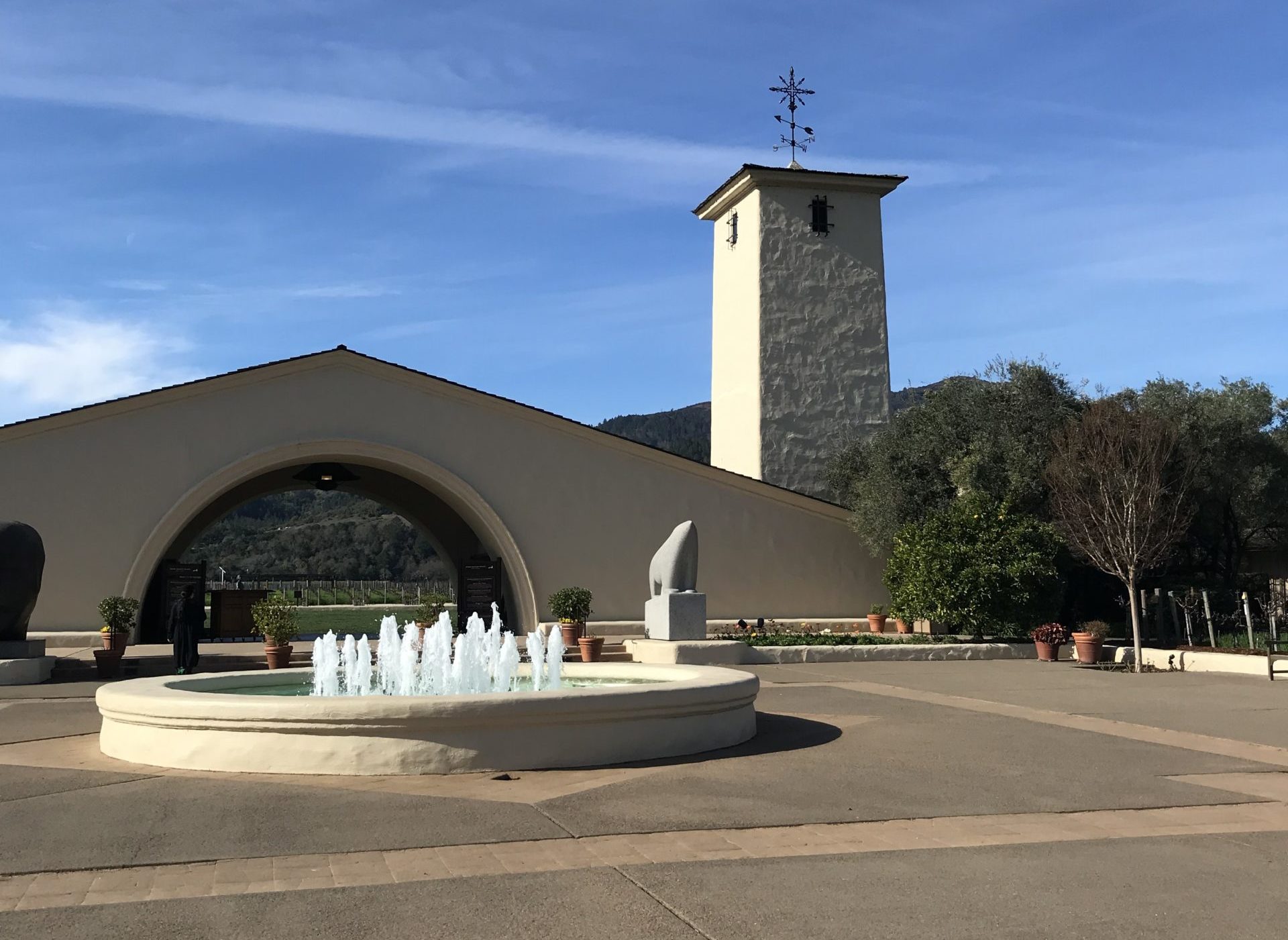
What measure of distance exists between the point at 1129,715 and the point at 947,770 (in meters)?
5.20

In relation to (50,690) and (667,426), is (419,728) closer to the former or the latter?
(50,690)

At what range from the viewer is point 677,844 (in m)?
6.96

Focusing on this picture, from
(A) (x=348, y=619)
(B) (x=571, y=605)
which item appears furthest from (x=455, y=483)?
(A) (x=348, y=619)

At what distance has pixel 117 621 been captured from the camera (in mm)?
21703

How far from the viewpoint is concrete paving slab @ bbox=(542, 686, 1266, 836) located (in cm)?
784

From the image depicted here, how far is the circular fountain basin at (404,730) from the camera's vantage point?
9297mm

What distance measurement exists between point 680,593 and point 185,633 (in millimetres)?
8784

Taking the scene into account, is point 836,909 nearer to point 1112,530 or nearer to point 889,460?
point 1112,530

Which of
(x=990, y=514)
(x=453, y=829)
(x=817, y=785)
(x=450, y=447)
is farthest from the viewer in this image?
(x=450, y=447)

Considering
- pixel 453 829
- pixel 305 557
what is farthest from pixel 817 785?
pixel 305 557

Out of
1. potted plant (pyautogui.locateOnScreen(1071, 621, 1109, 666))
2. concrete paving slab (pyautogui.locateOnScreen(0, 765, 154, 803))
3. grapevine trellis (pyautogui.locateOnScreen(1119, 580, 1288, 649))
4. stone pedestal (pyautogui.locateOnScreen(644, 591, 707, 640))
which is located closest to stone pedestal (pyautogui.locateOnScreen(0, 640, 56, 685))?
concrete paving slab (pyautogui.locateOnScreen(0, 765, 154, 803))

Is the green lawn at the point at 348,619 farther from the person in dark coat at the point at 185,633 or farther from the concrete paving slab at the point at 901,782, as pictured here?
the concrete paving slab at the point at 901,782

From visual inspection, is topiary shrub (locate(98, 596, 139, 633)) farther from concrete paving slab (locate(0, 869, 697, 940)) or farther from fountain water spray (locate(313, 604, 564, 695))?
concrete paving slab (locate(0, 869, 697, 940))

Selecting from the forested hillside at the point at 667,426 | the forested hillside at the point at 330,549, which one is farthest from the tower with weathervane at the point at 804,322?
the forested hillside at the point at 667,426
